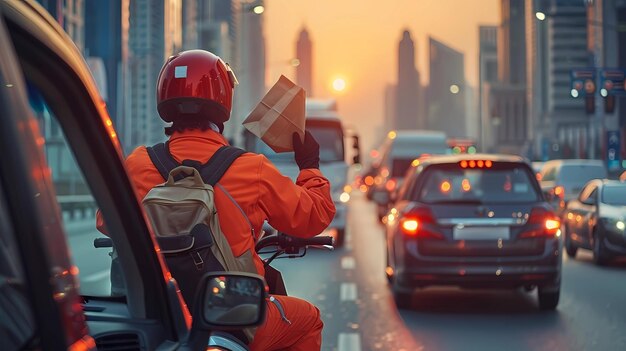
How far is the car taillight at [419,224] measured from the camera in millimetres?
10477

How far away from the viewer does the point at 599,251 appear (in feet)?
54.9

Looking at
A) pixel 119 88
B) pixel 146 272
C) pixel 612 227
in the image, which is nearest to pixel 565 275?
pixel 612 227

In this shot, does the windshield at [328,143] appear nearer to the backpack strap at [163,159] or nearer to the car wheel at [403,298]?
the car wheel at [403,298]

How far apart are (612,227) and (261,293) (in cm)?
1451

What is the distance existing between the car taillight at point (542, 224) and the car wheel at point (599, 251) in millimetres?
6396

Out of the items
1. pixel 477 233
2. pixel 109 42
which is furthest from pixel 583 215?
pixel 109 42

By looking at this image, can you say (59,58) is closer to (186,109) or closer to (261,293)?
(261,293)

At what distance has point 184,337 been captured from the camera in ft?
8.67

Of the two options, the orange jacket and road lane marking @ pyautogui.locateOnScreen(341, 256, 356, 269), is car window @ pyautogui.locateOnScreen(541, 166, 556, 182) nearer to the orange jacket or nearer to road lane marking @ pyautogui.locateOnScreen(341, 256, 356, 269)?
road lane marking @ pyautogui.locateOnScreen(341, 256, 356, 269)

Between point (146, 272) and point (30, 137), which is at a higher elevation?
point (30, 137)

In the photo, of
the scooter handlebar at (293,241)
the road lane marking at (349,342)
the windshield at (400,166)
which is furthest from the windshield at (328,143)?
the scooter handlebar at (293,241)

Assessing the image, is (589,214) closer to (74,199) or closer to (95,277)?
(95,277)

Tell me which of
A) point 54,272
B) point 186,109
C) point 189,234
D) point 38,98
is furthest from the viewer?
point 186,109

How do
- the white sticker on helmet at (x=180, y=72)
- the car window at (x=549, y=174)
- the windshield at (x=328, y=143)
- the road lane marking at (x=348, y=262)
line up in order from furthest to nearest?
the car window at (x=549, y=174) < the windshield at (x=328, y=143) < the road lane marking at (x=348, y=262) < the white sticker on helmet at (x=180, y=72)
